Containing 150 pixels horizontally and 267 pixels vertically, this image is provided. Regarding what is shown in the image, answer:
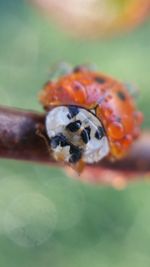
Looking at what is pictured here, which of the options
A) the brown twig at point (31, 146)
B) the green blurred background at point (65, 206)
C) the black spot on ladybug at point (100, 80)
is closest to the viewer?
the brown twig at point (31, 146)

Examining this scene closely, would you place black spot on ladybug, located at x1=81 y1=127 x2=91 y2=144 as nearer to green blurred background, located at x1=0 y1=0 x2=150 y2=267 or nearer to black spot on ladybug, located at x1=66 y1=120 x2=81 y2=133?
black spot on ladybug, located at x1=66 y1=120 x2=81 y2=133

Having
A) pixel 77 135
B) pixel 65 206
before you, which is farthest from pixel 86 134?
pixel 65 206

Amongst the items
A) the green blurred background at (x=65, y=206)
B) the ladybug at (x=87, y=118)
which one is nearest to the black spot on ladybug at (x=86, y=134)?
the ladybug at (x=87, y=118)

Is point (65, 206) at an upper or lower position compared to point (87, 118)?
lower

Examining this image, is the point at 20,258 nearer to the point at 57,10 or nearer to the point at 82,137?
the point at 57,10

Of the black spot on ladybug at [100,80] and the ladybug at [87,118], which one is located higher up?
the black spot on ladybug at [100,80]

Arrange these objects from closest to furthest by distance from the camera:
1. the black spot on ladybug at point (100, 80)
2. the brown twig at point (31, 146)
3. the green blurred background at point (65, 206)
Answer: the brown twig at point (31, 146) < the black spot on ladybug at point (100, 80) < the green blurred background at point (65, 206)

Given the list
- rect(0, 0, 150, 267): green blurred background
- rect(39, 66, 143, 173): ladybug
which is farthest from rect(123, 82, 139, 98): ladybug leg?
rect(0, 0, 150, 267): green blurred background

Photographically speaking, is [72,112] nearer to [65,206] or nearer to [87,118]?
[87,118]

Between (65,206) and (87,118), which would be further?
(65,206)

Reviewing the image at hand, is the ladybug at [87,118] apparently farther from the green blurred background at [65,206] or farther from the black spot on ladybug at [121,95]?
the green blurred background at [65,206]
